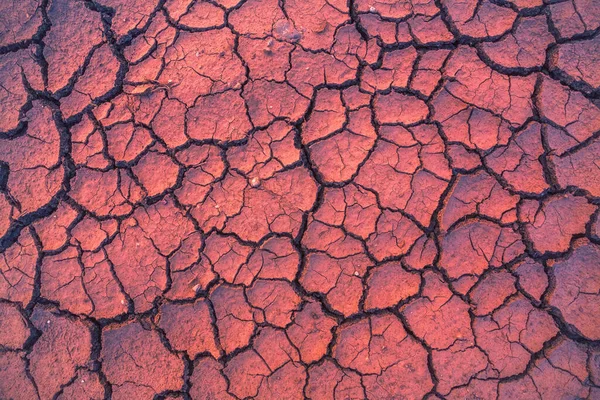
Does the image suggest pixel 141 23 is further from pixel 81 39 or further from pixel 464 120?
pixel 464 120

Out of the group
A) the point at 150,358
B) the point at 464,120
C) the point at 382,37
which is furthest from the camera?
the point at 382,37

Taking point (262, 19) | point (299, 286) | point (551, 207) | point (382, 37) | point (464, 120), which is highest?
point (262, 19)

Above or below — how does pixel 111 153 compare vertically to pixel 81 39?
below

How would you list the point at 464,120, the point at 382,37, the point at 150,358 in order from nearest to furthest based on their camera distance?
the point at 150,358, the point at 464,120, the point at 382,37

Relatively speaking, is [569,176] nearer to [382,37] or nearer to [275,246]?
[382,37]

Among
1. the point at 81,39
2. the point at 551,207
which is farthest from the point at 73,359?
the point at 551,207

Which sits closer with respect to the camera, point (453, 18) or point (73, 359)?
point (73, 359)

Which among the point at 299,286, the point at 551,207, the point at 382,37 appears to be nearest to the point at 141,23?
the point at 382,37
